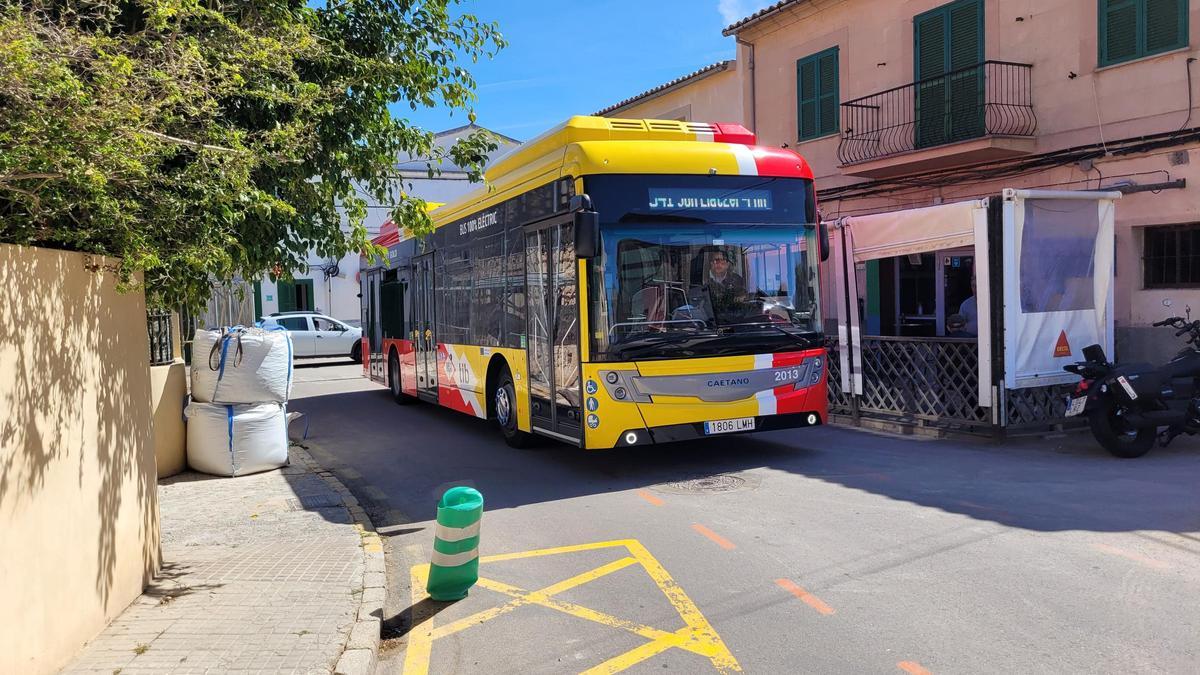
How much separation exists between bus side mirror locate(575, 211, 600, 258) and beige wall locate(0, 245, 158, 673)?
3527 mm

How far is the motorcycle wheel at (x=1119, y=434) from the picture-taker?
8.46 m

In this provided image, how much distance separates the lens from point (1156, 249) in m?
11.7

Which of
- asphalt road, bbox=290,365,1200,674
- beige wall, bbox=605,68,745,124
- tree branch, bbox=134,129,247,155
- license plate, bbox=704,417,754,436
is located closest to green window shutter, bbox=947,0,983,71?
beige wall, bbox=605,68,745,124

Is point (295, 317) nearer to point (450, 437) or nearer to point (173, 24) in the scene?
point (450, 437)

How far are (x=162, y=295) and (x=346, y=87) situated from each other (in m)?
1.81

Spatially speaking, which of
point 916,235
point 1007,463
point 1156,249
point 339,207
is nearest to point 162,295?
point 339,207

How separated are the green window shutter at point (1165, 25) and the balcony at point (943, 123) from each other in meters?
1.75

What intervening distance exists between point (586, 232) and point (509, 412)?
128 inches


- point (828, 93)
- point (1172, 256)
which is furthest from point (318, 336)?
point (1172, 256)

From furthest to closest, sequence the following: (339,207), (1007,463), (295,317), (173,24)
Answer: (295,317), (1007,463), (339,207), (173,24)

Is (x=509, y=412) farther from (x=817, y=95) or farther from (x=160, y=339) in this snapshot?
(x=817, y=95)

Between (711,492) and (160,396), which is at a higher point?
(160,396)

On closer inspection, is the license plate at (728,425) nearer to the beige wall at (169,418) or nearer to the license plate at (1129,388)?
the license plate at (1129,388)

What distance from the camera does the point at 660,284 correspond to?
7828 millimetres
